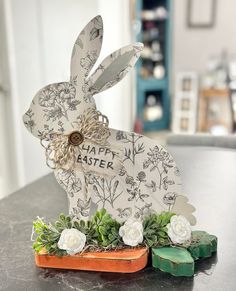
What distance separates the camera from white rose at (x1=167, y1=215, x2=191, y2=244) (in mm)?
1146

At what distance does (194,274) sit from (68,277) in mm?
298

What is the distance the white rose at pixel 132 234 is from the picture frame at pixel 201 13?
189 inches

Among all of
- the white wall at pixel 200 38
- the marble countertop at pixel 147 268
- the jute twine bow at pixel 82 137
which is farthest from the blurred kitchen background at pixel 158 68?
the jute twine bow at pixel 82 137

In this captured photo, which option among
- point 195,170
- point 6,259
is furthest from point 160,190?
point 195,170

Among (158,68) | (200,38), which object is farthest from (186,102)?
(200,38)

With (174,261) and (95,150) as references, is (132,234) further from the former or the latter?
(95,150)

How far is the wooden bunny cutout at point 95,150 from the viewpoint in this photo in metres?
1.16

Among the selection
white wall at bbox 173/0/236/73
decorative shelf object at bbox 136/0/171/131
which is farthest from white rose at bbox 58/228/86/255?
white wall at bbox 173/0/236/73

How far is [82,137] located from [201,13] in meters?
4.76

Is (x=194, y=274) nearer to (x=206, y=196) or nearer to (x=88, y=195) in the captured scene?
(x=88, y=195)

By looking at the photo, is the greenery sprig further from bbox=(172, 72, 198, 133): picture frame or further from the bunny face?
bbox=(172, 72, 198, 133): picture frame

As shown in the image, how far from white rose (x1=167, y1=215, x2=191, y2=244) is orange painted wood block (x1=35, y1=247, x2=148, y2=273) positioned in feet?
0.24

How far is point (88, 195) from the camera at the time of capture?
121 cm

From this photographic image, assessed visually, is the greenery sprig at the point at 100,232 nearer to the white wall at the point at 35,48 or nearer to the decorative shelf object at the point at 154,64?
the white wall at the point at 35,48
